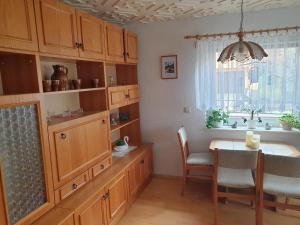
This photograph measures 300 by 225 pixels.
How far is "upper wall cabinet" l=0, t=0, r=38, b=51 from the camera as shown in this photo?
4.79ft

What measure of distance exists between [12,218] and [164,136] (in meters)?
2.50

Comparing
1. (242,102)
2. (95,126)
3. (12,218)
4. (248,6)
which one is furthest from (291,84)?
(12,218)

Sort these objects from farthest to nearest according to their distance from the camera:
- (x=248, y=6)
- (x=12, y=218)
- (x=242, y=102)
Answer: (x=242, y=102), (x=248, y=6), (x=12, y=218)

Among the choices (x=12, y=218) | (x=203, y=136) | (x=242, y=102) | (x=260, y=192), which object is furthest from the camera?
(x=203, y=136)

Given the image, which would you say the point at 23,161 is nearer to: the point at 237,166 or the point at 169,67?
the point at 237,166

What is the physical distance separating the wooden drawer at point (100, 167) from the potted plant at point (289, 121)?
2.33 meters

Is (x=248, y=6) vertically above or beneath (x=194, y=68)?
above

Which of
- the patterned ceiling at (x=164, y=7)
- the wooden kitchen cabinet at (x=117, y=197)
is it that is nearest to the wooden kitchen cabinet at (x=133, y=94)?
the patterned ceiling at (x=164, y=7)

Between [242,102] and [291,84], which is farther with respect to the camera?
[242,102]

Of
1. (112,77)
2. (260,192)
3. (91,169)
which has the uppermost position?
(112,77)

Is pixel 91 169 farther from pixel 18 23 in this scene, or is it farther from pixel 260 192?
pixel 260 192

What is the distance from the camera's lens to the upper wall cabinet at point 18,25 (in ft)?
4.79

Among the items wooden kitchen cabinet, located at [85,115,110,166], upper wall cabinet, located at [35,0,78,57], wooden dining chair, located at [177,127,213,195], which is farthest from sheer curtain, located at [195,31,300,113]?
upper wall cabinet, located at [35,0,78,57]

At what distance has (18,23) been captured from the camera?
1.56 meters
